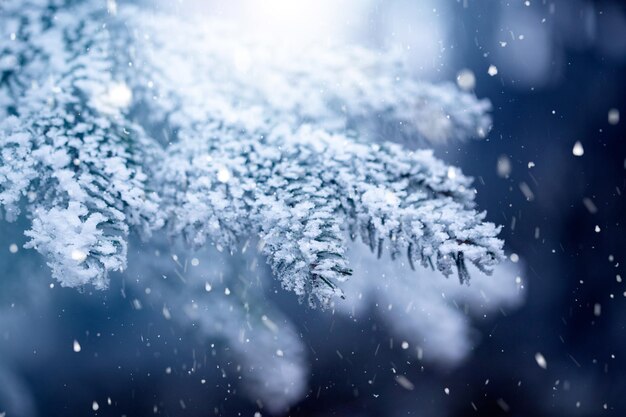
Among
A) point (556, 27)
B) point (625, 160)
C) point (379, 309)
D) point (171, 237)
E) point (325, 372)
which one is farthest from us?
point (325, 372)

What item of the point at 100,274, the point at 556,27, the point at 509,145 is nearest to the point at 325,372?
the point at 509,145

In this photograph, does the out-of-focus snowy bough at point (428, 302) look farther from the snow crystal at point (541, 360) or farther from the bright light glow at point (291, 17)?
the bright light glow at point (291, 17)

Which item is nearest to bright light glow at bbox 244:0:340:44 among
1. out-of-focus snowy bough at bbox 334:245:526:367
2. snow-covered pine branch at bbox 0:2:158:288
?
snow-covered pine branch at bbox 0:2:158:288

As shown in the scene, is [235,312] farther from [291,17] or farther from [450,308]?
[291,17]

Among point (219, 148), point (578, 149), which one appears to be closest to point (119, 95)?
point (219, 148)

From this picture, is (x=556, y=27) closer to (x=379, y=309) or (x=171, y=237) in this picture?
(x=379, y=309)

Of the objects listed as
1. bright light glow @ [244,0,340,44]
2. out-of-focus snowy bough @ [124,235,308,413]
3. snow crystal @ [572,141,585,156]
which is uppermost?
bright light glow @ [244,0,340,44]

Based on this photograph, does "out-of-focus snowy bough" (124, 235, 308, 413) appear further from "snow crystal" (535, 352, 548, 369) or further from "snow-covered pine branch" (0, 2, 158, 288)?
"snow-covered pine branch" (0, 2, 158, 288)

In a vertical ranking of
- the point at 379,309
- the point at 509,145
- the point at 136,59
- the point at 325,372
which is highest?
the point at 136,59
